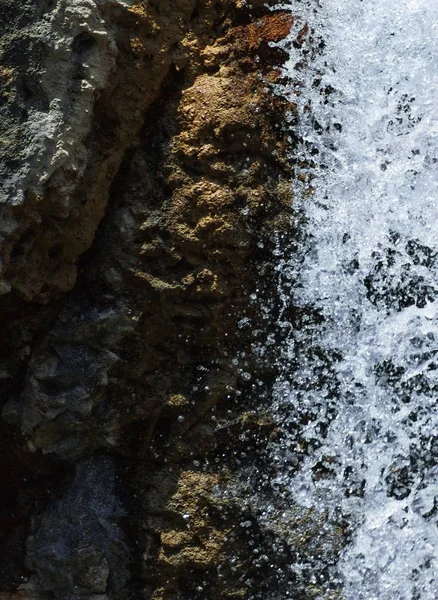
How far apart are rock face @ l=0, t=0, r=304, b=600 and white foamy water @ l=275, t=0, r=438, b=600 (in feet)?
0.35

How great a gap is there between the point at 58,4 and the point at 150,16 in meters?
0.30

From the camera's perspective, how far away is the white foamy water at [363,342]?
2730mm

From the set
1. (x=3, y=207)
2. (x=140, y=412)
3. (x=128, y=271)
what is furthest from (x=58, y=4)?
(x=140, y=412)

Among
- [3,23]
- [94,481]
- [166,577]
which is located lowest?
[166,577]

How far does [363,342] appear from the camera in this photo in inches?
109

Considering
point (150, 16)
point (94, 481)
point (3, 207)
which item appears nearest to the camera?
point (3, 207)

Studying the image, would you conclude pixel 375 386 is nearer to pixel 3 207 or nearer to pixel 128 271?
pixel 128 271

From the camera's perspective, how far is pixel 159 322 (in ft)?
8.89

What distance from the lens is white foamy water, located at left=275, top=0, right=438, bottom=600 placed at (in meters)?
2.73

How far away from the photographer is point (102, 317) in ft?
8.80

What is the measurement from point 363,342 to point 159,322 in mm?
634

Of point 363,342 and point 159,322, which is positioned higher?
point 363,342

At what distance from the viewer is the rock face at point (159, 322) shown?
264cm

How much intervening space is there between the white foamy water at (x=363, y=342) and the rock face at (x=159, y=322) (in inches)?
4.2
